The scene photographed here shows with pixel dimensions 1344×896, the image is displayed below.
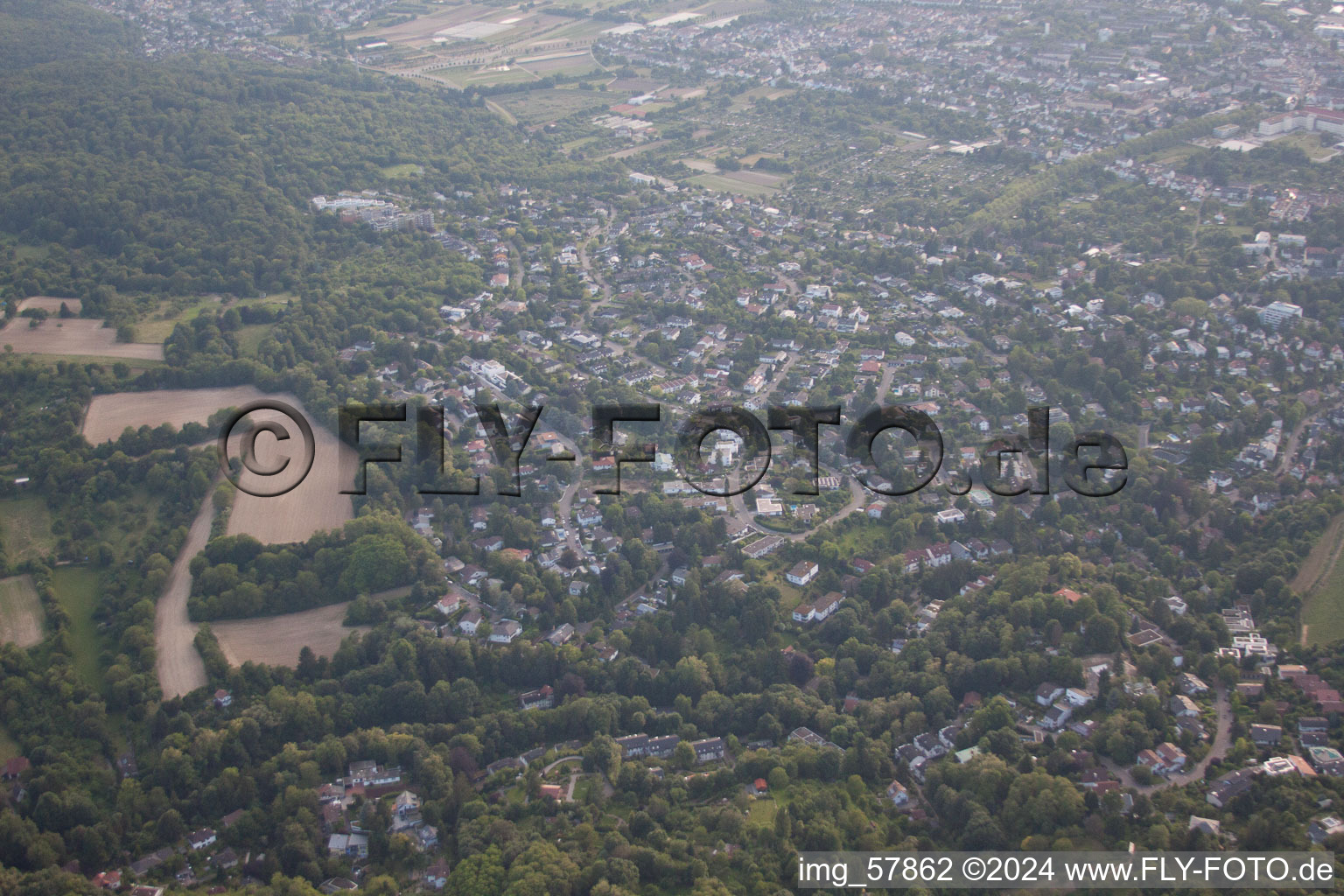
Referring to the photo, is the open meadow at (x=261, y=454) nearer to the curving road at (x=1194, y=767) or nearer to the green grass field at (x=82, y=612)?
the green grass field at (x=82, y=612)

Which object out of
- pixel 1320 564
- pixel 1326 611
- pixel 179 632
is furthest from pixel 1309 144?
pixel 179 632

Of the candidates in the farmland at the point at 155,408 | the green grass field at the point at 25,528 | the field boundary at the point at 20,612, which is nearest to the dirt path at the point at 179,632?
the field boundary at the point at 20,612

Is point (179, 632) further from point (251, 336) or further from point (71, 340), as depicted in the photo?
point (71, 340)

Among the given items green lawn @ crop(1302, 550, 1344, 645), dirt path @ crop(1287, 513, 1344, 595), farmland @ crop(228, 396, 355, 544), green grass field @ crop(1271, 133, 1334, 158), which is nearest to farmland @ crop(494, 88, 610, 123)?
farmland @ crop(228, 396, 355, 544)

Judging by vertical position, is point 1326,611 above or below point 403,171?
below

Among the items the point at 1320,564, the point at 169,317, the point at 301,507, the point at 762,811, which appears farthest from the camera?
the point at 169,317

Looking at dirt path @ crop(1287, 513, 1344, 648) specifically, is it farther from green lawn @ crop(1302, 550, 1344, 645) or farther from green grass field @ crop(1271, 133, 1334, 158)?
green grass field @ crop(1271, 133, 1334, 158)
